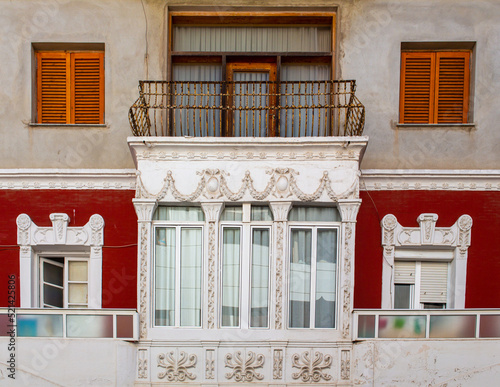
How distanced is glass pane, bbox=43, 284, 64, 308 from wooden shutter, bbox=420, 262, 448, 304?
6877mm

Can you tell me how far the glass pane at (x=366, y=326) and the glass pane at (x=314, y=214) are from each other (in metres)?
1.76

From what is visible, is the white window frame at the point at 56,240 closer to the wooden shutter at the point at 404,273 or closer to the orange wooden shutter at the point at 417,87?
the wooden shutter at the point at 404,273

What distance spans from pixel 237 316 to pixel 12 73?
6.40m

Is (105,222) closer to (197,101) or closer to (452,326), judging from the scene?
(197,101)

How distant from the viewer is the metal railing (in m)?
11.9

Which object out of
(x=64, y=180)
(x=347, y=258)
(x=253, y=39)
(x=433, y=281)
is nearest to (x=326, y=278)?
(x=347, y=258)

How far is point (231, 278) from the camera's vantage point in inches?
484

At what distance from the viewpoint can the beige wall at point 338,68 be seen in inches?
520

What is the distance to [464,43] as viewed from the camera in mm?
13438

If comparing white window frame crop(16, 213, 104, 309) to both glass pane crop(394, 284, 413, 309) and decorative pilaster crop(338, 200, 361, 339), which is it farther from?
glass pane crop(394, 284, 413, 309)

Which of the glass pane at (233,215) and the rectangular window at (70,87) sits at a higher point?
the rectangular window at (70,87)

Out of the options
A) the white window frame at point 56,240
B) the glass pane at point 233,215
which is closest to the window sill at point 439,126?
the glass pane at point 233,215

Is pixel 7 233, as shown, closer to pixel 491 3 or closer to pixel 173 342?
pixel 173 342

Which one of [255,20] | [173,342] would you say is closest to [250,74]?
[255,20]
